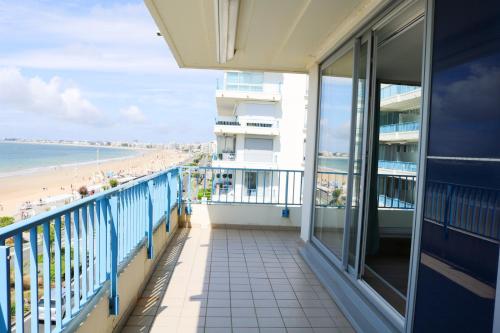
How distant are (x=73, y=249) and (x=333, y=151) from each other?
2658 millimetres

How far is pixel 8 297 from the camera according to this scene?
1.09 meters

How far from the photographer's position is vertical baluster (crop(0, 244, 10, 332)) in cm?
107

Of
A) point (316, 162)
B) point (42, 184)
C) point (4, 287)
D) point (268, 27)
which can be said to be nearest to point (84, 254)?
point (4, 287)

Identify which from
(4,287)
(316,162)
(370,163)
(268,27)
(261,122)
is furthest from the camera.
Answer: (261,122)

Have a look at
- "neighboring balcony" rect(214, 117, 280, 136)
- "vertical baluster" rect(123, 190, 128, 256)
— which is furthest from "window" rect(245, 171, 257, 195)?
"neighboring balcony" rect(214, 117, 280, 136)

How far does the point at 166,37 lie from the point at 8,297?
3.20 meters

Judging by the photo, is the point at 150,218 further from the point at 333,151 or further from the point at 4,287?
the point at 4,287

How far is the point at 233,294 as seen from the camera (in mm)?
3105

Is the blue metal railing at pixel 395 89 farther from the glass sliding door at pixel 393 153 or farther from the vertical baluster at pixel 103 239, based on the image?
the vertical baluster at pixel 103 239

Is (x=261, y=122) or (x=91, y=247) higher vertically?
(x=261, y=122)

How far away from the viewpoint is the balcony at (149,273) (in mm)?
1396

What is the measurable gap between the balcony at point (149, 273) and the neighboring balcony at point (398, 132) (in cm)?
179

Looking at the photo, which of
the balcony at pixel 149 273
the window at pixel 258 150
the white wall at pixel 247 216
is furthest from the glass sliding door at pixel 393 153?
the window at pixel 258 150

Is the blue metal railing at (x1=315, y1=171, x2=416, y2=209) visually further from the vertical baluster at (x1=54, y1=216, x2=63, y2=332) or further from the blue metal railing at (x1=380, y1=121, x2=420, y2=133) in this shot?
the vertical baluster at (x1=54, y1=216, x2=63, y2=332)
